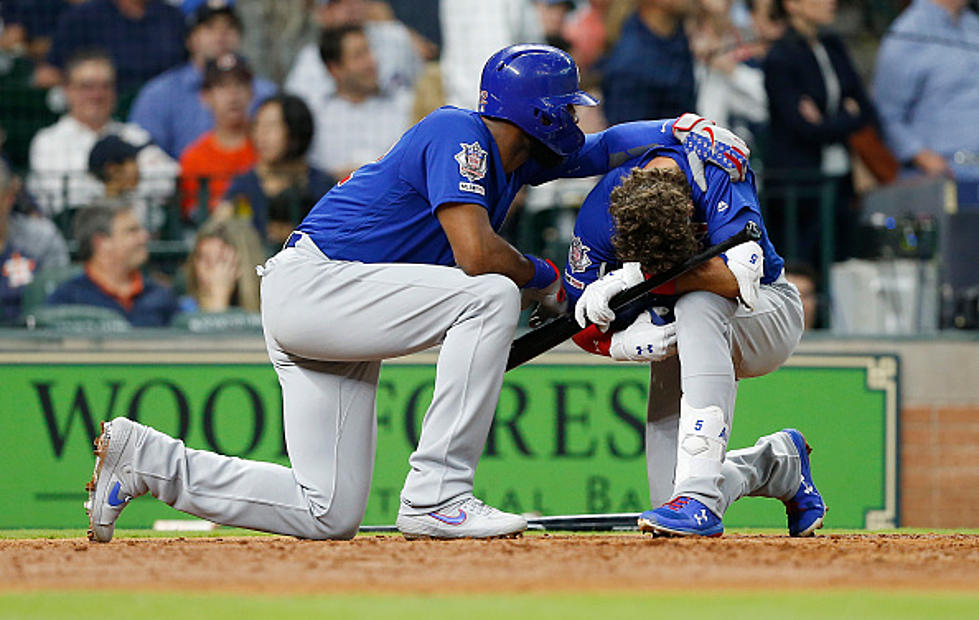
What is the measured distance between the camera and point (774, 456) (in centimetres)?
448

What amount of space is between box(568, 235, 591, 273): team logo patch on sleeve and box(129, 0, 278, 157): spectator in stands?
425cm

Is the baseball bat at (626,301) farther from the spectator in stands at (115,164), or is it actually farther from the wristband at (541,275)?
the spectator in stands at (115,164)

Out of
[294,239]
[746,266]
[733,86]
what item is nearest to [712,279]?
[746,266]

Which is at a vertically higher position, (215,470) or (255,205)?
(255,205)

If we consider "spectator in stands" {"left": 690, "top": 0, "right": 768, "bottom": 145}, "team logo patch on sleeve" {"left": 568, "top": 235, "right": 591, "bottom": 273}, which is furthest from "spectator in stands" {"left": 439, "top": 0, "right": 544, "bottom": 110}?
"team logo patch on sleeve" {"left": 568, "top": 235, "right": 591, "bottom": 273}

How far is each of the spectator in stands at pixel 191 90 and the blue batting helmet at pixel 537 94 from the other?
437 cm

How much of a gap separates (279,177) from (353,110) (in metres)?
0.89

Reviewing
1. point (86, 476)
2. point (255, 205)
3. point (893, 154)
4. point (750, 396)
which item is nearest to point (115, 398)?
point (86, 476)

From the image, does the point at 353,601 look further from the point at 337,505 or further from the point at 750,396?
the point at 750,396

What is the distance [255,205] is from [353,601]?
4.98 metres

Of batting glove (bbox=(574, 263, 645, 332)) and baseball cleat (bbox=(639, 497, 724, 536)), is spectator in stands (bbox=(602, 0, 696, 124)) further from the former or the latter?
baseball cleat (bbox=(639, 497, 724, 536))

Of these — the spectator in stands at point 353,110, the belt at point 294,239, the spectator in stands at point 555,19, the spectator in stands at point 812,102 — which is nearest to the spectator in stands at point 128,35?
the spectator in stands at point 353,110

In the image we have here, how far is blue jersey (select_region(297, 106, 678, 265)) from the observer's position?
3.96 metres

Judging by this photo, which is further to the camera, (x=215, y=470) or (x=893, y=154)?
(x=893, y=154)
